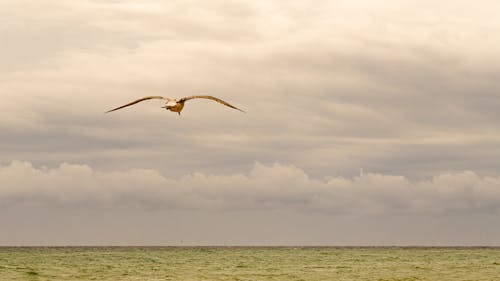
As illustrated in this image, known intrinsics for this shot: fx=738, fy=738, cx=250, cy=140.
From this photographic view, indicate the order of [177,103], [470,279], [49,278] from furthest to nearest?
[49,278] < [470,279] < [177,103]

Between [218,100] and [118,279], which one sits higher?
[218,100]

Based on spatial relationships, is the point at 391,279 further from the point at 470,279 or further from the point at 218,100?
the point at 218,100

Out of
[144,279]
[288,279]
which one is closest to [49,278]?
[144,279]

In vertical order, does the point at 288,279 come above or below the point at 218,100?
below

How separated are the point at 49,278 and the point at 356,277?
2652 cm

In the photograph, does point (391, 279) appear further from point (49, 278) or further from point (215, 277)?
point (49, 278)

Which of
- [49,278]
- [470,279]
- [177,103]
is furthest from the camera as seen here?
[49,278]

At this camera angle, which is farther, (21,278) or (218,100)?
(21,278)

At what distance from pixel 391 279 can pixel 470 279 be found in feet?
20.4

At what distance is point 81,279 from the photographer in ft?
209

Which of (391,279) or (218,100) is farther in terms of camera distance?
(391,279)

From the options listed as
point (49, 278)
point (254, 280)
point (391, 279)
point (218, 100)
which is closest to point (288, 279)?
point (254, 280)

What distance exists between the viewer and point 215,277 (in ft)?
214

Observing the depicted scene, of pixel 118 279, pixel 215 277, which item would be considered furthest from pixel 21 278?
pixel 215 277
